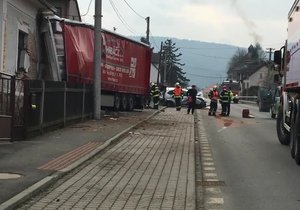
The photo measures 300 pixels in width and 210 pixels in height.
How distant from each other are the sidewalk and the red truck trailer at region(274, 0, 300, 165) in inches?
91.2

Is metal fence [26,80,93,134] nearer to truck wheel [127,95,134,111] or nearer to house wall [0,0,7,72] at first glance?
house wall [0,0,7,72]

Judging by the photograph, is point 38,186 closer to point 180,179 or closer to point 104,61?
point 180,179

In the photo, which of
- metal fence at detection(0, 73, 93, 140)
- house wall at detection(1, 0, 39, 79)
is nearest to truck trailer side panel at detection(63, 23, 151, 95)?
house wall at detection(1, 0, 39, 79)

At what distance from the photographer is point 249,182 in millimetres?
9734

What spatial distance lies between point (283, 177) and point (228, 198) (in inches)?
94.2

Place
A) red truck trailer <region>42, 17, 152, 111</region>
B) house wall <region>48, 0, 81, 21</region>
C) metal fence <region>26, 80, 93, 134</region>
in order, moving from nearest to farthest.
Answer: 1. metal fence <region>26, 80, 93, 134</region>
2. red truck trailer <region>42, 17, 152, 111</region>
3. house wall <region>48, 0, 81, 21</region>

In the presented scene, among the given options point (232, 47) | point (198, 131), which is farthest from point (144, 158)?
point (232, 47)

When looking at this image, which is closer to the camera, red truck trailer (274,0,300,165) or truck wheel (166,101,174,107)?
red truck trailer (274,0,300,165)

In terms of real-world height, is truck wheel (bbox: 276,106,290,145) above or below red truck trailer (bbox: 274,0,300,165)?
below

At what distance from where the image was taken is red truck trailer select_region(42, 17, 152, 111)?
Answer: 2186 centimetres

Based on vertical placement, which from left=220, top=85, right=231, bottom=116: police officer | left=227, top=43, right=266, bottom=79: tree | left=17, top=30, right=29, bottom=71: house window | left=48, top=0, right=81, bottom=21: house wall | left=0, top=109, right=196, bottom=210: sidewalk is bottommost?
left=0, top=109, right=196, bottom=210: sidewalk

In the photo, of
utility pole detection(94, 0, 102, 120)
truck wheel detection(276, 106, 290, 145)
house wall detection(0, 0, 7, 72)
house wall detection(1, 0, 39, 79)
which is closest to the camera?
truck wheel detection(276, 106, 290, 145)

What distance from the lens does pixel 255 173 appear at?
1074 cm

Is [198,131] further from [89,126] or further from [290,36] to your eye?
[290,36]
